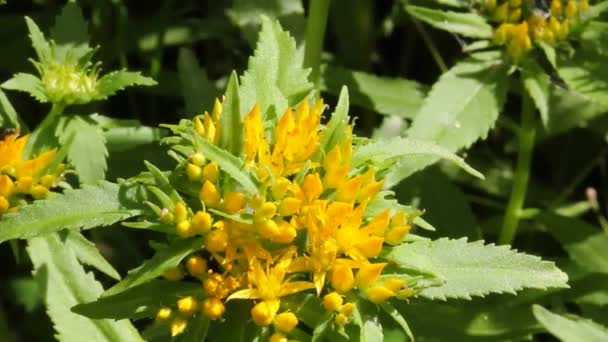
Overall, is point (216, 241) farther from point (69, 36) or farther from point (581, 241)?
point (581, 241)

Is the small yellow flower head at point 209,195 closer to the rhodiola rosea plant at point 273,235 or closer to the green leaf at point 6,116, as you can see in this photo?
the rhodiola rosea plant at point 273,235

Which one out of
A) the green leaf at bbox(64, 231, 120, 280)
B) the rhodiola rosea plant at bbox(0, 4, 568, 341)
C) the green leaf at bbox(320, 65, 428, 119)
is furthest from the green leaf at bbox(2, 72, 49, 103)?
the green leaf at bbox(320, 65, 428, 119)

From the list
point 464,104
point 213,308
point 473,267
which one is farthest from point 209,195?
point 464,104

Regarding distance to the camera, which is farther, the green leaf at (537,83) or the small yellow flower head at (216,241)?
the green leaf at (537,83)

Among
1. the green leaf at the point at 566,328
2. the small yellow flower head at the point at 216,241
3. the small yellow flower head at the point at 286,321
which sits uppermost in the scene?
the small yellow flower head at the point at 216,241

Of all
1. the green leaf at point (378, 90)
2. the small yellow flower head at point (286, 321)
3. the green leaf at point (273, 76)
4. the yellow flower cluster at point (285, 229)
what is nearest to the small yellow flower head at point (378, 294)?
the yellow flower cluster at point (285, 229)

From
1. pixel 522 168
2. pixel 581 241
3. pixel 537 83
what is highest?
pixel 537 83
